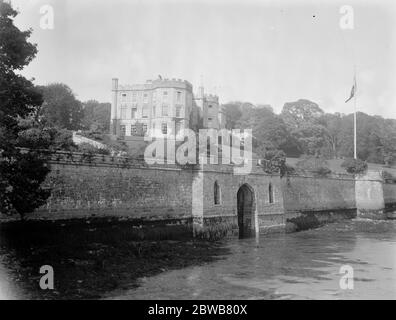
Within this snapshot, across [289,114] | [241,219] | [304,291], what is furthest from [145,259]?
[289,114]

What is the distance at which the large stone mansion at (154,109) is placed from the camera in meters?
53.4

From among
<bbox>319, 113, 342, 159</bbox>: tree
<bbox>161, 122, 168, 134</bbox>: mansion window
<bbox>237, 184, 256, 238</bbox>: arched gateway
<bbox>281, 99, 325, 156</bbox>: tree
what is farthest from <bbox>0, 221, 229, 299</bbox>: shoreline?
<bbox>319, 113, 342, 159</bbox>: tree

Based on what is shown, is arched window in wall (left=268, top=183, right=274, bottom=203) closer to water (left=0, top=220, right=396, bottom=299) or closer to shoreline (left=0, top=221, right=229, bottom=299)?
water (left=0, top=220, right=396, bottom=299)

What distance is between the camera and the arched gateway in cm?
2733

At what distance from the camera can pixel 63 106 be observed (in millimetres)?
49625

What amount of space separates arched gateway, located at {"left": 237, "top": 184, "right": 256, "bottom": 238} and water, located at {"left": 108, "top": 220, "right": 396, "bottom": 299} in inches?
68.0

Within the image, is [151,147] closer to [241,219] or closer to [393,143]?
[241,219]

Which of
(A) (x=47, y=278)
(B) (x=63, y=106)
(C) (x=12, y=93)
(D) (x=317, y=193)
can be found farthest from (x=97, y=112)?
(A) (x=47, y=278)

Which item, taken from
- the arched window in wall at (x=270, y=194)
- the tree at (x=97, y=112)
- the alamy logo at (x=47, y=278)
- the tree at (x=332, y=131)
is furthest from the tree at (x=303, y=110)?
the alamy logo at (x=47, y=278)

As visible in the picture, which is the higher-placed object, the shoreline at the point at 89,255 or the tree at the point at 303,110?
the tree at the point at 303,110

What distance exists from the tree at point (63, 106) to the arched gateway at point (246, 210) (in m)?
28.1

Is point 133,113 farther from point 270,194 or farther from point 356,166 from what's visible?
point 270,194

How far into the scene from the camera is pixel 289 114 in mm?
78938

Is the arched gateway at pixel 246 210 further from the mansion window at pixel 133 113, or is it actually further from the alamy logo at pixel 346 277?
the mansion window at pixel 133 113
